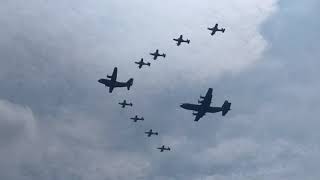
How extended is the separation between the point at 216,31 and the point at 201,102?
2719 cm

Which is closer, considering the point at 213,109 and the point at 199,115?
the point at 213,109

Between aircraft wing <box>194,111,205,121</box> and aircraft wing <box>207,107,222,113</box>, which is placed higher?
aircraft wing <box>207,107,222,113</box>

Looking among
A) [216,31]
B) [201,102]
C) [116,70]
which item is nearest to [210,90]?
[201,102]

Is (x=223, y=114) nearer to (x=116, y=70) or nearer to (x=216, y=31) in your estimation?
(x=216, y=31)

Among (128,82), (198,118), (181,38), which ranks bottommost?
(198,118)

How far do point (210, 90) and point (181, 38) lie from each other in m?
22.7

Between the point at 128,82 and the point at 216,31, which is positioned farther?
the point at 128,82

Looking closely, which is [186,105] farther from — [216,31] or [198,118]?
[216,31]

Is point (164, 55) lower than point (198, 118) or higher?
higher

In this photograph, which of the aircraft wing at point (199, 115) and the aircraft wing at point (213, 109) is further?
the aircraft wing at point (199, 115)

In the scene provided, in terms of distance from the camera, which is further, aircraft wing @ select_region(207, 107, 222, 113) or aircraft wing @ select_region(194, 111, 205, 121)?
aircraft wing @ select_region(194, 111, 205, 121)

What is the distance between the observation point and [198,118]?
194 metres

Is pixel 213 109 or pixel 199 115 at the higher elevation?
pixel 213 109

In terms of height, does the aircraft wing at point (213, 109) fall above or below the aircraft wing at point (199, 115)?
above
